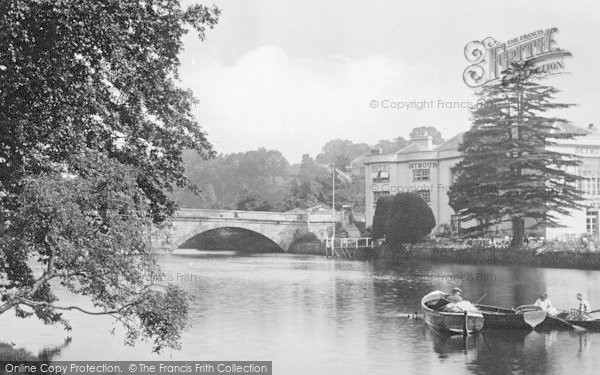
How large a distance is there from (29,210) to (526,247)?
49840 mm

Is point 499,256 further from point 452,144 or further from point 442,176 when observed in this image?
point 452,144

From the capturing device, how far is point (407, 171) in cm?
8669

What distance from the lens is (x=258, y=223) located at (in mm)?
85875

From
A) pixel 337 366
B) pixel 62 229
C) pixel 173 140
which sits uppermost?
pixel 173 140

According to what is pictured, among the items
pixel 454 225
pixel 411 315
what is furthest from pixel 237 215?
pixel 411 315

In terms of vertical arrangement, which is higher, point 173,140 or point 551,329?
point 173,140

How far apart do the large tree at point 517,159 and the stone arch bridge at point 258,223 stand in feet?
88.6

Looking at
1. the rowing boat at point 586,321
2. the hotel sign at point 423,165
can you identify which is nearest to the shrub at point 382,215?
the hotel sign at point 423,165

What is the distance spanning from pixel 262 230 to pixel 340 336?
6186 centimetres

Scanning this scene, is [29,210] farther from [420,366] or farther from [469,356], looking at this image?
[469,356]

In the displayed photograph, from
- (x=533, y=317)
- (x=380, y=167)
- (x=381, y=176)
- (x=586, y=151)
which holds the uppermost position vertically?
(x=380, y=167)

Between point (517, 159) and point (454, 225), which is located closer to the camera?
point (517, 159)

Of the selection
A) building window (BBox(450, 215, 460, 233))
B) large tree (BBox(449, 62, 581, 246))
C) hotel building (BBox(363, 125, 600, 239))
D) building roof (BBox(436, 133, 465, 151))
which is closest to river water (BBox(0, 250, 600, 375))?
large tree (BBox(449, 62, 581, 246))

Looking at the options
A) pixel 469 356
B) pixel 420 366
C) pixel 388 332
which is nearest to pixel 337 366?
pixel 420 366
